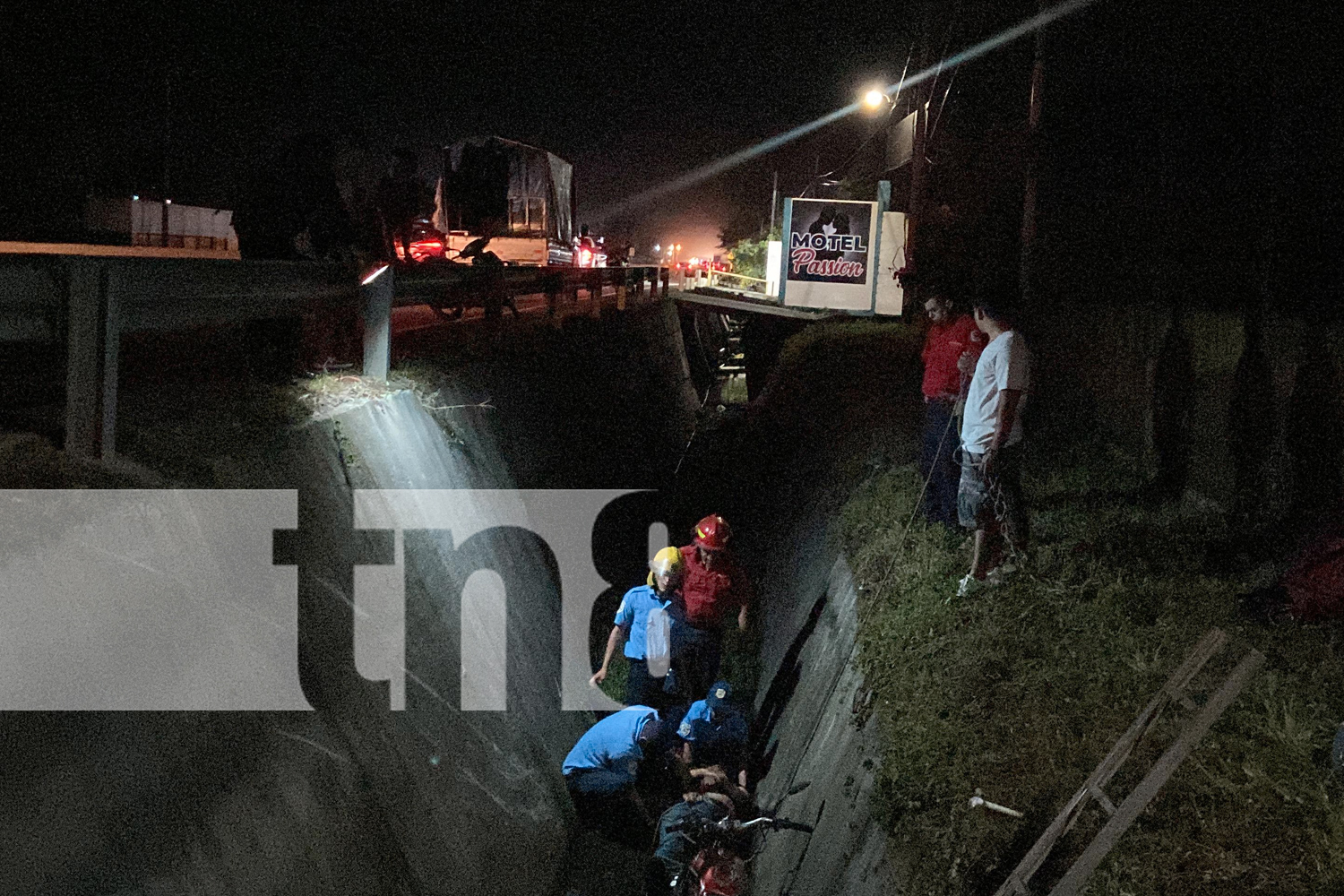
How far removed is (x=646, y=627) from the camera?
802 cm

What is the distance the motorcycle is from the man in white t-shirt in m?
2.12

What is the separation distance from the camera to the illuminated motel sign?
2523 centimetres

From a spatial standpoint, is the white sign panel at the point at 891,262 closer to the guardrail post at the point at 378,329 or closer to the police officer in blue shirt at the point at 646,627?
the police officer in blue shirt at the point at 646,627

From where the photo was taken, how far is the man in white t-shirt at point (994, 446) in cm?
695

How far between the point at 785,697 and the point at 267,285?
5081mm

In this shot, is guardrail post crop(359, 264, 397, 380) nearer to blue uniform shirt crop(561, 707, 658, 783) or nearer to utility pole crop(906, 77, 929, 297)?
blue uniform shirt crop(561, 707, 658, 783)

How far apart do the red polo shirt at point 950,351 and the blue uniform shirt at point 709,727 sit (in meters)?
3.13

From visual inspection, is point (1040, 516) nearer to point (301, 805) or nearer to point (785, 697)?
point (785, 697)

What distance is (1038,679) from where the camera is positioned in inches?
226

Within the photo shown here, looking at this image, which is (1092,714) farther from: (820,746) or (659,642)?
(659,642)

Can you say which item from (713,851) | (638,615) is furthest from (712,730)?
(713,851)

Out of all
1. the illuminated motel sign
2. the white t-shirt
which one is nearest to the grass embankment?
the white t-shirt

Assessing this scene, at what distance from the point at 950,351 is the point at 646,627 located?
3.30m

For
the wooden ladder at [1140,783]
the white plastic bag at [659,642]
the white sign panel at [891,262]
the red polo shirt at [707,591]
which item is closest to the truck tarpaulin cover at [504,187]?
the white sign panel at [891,262]
